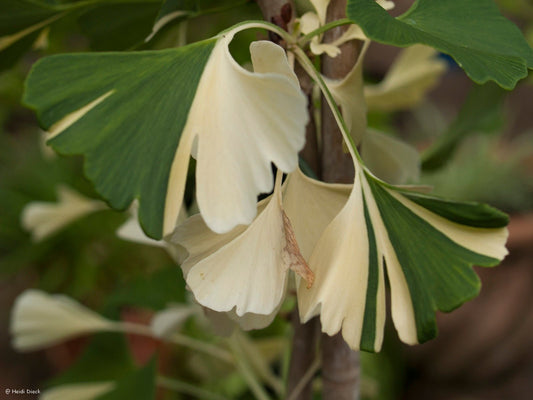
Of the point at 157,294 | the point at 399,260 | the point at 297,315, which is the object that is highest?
the point at 399,260

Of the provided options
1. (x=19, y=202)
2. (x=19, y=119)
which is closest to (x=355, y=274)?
(x=19, y=202)

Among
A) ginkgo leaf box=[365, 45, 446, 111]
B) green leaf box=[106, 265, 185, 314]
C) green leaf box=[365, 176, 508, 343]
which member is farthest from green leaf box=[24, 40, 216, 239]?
green leaf box=[106, 265, 185, 314]

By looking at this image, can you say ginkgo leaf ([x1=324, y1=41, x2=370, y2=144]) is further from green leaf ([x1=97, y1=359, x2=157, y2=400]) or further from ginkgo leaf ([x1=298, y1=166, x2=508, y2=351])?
green leaf ([x1=97, y1=359, x2=157, y2=400])

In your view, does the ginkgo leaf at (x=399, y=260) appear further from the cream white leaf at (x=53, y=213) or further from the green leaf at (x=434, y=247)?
the cream white leaf at (x=53, y=213)

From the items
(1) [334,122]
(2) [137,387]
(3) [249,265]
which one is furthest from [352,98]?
(2) [137,387]

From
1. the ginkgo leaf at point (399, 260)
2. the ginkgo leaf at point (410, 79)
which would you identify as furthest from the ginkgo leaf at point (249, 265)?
the ginkgo leaf at point (410, 79)

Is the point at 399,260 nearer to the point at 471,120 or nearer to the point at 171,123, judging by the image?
the point at 171,123
